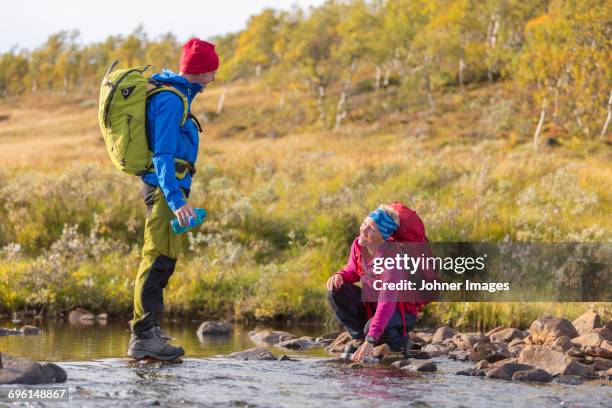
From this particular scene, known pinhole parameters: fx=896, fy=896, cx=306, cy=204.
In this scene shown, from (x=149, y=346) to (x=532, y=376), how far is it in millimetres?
2960

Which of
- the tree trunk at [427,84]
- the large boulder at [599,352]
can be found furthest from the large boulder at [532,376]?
the tree trunk at [427,84]

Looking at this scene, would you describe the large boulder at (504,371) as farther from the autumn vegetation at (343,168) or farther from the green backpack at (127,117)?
the autumn vegetation at (343,168)

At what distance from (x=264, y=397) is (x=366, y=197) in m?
11.7

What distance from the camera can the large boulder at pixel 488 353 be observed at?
7688 millimetres

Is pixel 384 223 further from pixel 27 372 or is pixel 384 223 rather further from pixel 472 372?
pixel 27 372

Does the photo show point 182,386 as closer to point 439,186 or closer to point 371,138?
point 439,186

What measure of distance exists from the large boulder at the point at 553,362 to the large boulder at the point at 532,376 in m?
0.25

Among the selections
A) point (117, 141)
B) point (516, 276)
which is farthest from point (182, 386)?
point (516, 276)

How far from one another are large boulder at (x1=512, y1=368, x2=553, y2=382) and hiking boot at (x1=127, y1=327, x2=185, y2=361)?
2.70m

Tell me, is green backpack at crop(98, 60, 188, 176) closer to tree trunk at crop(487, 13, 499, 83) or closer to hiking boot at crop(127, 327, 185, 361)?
hiking boot at crop(127, 327, 185, 361)

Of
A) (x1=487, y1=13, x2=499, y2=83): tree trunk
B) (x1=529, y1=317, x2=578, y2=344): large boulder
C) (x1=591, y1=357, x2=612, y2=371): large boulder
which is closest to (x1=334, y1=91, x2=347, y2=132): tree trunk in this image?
(x1=487, y1=13, x2=499, y2=83): tree trunk

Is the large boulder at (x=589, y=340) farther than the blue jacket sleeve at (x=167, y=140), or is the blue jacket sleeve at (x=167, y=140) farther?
the large boulder at (x=589, y=340)

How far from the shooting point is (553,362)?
7199 mm

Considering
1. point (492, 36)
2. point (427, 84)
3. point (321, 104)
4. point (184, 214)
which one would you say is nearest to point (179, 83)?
point (184, 214)
